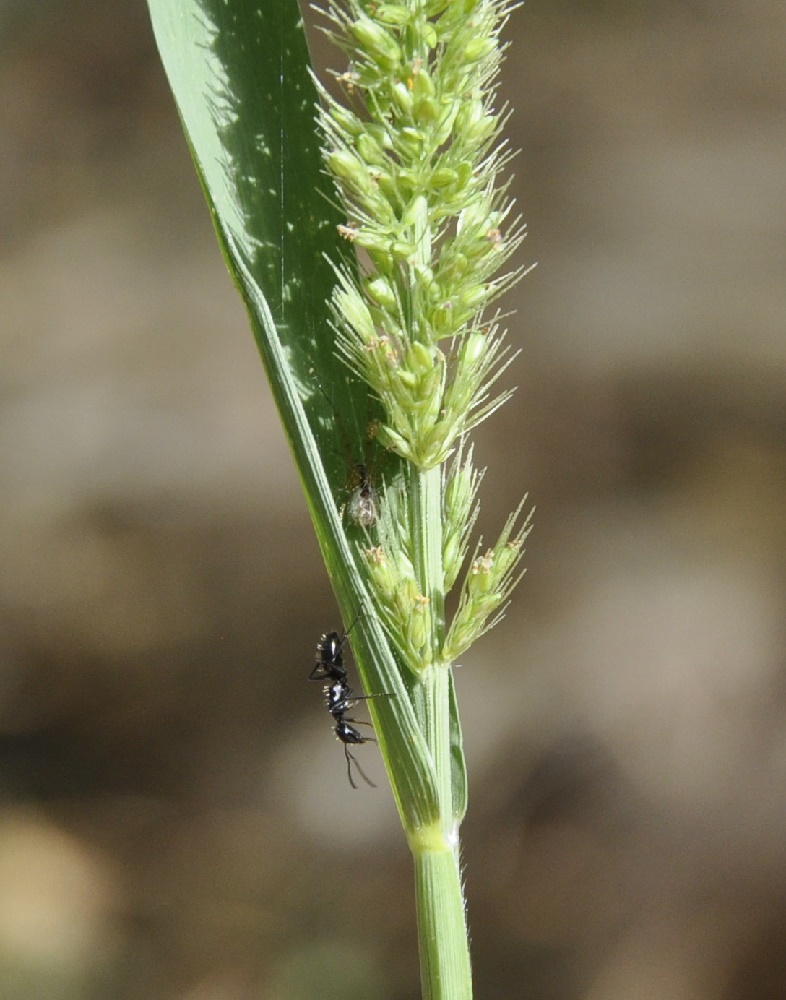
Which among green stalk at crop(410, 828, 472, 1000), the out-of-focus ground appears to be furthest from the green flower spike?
the out-of-focus ground

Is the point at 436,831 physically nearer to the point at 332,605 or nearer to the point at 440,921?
the point at 440,921

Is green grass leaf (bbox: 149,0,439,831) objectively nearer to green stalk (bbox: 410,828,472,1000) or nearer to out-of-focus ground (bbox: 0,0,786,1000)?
green stalk (bbox: 410,828,472,1000)

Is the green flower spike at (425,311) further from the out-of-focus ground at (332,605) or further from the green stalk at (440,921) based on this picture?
the out-of-focus ground at (332,605)

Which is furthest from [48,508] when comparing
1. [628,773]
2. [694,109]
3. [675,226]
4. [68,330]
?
[694,109]

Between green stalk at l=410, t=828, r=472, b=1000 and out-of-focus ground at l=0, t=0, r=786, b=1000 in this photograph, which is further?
out-of-focus ground at l=0, t=0, r=786, b=1000

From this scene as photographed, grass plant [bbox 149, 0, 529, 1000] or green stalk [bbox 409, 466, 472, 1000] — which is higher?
grass plant [bbox 149, 0, 529, 1000]

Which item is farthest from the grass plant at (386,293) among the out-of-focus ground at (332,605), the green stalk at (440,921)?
the out-of-focus ground at (332,605)

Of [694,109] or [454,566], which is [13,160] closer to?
[694,109]

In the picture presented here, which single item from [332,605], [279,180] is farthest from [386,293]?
[332,605]

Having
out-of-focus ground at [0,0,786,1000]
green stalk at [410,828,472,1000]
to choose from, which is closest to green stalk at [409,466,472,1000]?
green stalk at [410,828,472,1000]
